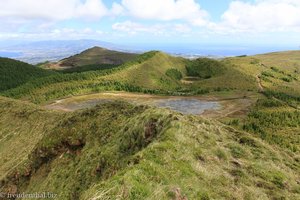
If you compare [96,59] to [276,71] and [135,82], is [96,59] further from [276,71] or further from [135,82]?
[276,71]

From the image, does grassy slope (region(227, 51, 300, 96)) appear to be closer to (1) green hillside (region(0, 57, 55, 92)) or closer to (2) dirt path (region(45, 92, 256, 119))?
(2) dirt path (region(45, 92, 256, 119))

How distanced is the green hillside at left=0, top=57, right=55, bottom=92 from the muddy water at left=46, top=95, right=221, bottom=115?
193 feet

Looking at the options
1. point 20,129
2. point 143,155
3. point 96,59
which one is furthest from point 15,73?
point 143,155

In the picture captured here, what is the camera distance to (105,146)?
20.4 m

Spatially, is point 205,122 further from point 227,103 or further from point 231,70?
point 231,70

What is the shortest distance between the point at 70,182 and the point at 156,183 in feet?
31.1

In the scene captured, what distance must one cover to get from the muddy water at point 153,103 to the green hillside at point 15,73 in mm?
58879

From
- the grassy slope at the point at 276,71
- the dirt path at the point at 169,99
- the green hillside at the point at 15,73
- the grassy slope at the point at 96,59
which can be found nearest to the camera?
the dirt path at the point at 169,99

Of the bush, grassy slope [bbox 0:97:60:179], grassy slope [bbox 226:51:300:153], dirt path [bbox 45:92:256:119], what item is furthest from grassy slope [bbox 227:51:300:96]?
grassy slope [bbox 0:97:60:179]

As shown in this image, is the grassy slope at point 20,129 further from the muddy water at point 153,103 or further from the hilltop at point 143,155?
the muddy water at point 153,103

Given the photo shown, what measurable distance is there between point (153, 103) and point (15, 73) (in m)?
87.1

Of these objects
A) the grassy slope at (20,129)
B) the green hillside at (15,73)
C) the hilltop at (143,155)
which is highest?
the hilltop at (143,155)

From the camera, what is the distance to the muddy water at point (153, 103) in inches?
2820

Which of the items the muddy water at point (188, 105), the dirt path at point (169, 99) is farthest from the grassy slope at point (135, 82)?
the muddy water at point (188, 105)
